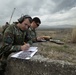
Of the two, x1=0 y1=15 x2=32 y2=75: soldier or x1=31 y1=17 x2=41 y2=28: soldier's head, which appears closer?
x1=0 y1=15 x2=32 y2=75: soldier

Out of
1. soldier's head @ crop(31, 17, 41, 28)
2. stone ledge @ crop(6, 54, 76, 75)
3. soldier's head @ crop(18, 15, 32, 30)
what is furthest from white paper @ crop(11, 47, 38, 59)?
soldier's head @ crop(31, 17, 41, 28)

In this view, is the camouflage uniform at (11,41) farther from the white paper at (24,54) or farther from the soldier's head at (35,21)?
the soldier's head at (35,21)

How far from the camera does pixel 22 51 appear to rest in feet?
13.5

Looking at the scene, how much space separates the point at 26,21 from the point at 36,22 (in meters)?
1.60

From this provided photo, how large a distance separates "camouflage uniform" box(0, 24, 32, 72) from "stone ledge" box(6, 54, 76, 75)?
0.74 feet

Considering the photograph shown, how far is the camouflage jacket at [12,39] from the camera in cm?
417

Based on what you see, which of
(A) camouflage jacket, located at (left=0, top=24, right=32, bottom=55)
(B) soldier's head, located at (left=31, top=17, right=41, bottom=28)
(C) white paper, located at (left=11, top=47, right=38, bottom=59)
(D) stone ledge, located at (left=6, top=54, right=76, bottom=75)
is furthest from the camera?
(B) soldier's head, located at (left=31, top=17, right=41, bottom=28)

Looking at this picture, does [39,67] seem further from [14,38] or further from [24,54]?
[14,38]

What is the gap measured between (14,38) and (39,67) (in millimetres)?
925

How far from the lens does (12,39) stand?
167 inches

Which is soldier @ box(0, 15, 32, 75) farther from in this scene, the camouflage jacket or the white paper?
the white paper

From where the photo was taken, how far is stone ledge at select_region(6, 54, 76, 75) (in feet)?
11.7

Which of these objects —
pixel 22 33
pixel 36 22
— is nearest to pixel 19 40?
pixel 22 33

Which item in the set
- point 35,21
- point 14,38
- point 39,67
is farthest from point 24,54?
point 35,21
